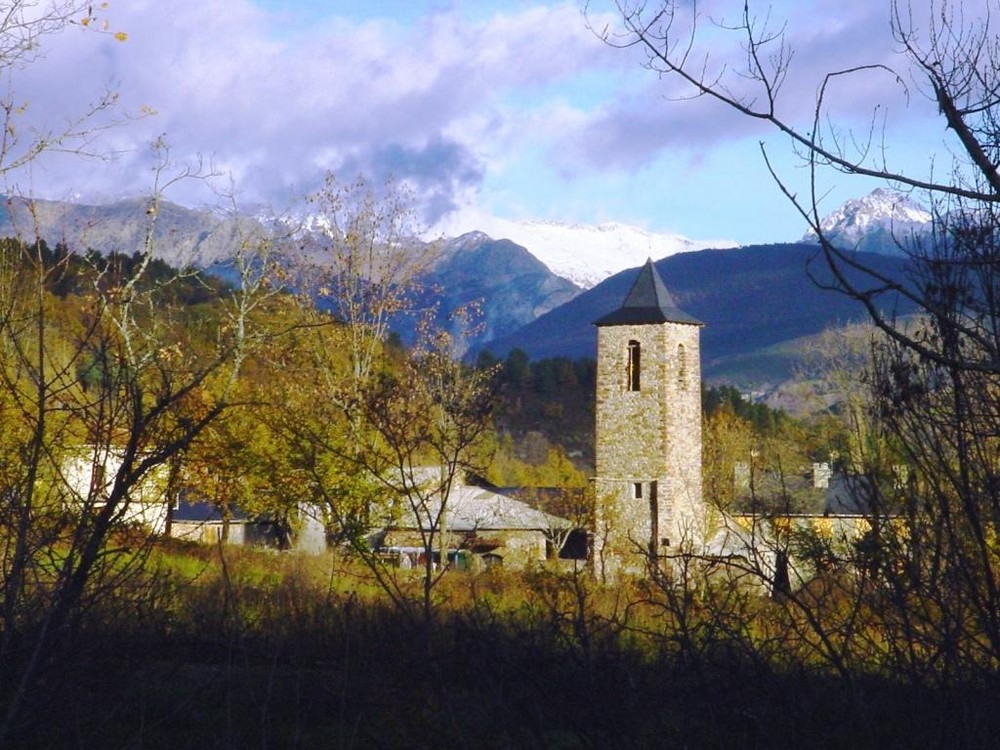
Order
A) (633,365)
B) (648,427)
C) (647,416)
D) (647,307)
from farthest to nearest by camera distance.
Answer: (647,307) < (633,365) < (647,416) < (648,427)

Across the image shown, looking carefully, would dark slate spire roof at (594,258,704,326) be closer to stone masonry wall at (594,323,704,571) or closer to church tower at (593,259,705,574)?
church tower at (593,259,705,574)

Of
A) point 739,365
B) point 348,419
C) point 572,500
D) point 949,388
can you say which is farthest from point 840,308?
point 949,388

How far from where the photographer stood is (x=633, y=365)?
120ft

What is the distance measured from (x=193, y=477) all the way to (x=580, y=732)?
16.2 m

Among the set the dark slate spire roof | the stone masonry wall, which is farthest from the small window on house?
the dark slate spire roof

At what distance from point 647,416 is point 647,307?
12.2ft

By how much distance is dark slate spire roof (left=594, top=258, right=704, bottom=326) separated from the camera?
36.8 metres

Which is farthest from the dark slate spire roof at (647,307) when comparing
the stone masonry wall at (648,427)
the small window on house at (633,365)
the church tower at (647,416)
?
the small window on house at (633,365)

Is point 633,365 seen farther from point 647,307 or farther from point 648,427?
point 648,427

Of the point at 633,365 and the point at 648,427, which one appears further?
the point at 633,365

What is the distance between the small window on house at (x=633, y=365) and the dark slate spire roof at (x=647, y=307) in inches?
28.1

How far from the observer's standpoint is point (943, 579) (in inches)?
190

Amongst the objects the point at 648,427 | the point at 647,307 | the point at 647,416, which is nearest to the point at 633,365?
the point at 647,416

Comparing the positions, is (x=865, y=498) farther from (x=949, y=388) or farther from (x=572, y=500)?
(x=572, y=500)
